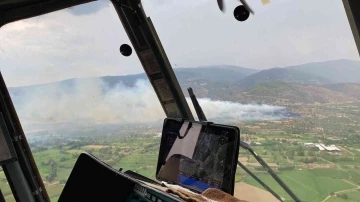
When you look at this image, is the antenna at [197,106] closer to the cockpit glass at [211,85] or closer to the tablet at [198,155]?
the cockpit glass at [211,85]

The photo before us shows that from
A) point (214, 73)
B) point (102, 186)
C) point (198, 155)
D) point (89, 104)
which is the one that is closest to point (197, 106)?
point (214, 73)

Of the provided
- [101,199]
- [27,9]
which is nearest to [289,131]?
[101,199]

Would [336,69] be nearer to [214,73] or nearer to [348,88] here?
[348,88]

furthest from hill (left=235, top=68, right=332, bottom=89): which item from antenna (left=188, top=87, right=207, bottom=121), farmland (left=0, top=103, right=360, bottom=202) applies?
antenna (left=188, top=87, right=207, bottom=121)

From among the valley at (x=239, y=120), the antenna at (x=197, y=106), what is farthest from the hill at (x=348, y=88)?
the antenna at (x=197, y=106)

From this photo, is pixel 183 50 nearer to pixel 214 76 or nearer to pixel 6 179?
pixel 214 76
